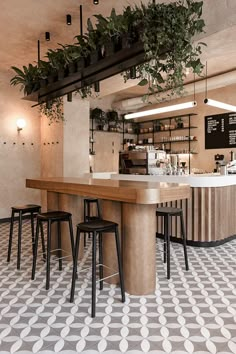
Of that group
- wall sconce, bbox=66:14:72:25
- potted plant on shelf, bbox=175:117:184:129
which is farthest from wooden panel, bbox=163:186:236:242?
potted plant on shelf, bbox=175:117:184:129

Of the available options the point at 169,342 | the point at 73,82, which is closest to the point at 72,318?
the point at 169,342

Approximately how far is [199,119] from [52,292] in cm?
646

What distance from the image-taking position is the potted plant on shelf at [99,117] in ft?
28.5

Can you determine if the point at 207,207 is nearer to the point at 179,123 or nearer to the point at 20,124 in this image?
the point at 179,123

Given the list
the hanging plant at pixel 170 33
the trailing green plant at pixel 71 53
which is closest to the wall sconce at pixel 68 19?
the trailing green plant at pixel 71 53

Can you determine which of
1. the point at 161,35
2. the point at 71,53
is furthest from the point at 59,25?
the point at 161,35

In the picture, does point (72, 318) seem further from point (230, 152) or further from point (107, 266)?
point (230, 152)

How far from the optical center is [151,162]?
21.7ft

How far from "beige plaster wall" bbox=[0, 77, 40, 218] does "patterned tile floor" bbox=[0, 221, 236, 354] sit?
3.35 m

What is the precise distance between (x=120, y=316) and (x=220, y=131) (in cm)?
622

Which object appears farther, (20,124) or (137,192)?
(20,124)

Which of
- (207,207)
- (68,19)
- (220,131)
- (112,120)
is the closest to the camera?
(68,19)

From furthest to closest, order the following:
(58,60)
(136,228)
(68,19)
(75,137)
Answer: (75,137) < (68,19) < (58,60) < (136,228)

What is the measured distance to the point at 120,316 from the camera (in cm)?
260
